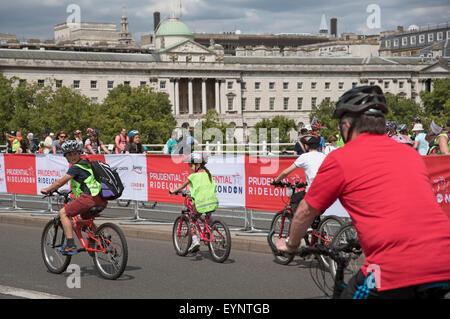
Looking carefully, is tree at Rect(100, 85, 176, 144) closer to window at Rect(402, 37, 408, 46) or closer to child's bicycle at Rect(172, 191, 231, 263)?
child's bicycle at Rect(172, 191, 231, 263)

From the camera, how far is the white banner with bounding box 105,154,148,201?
1507cm

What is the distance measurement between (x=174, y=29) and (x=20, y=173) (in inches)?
4961

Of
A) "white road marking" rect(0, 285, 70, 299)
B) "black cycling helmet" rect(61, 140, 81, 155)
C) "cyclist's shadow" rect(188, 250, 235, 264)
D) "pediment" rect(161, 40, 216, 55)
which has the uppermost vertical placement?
"pediment" rect(161, 40, 216, 55)

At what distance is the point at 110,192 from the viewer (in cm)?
902

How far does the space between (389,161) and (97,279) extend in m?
6.12

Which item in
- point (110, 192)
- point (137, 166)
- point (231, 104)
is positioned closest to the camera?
point (110, 192)

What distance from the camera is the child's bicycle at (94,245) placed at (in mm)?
8812

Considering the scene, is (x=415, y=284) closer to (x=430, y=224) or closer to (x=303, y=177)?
(x=430, y=224)

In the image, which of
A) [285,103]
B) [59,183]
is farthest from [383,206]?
[285,103]

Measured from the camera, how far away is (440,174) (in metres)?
10.6

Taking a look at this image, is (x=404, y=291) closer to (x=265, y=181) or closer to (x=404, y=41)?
(x=265, y=181)

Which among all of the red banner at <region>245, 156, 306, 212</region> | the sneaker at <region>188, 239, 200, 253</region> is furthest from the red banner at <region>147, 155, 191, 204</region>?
the sneaker at <region>188, 239, 200, 253</region>

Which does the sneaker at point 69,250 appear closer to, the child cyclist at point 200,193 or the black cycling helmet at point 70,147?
the black cycling helmet at point 70,147

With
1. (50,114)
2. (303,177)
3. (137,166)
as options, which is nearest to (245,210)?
(303,177)
